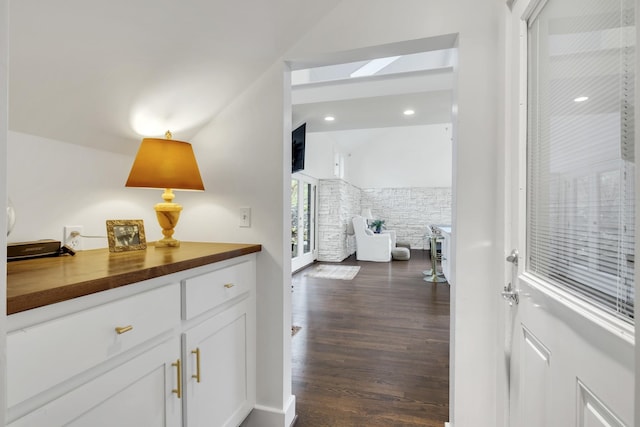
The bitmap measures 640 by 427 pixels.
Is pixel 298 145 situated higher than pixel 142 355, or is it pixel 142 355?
pixel 298 145


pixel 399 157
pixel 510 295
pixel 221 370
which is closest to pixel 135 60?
pixel 221 370

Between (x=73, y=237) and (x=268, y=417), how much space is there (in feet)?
4.17

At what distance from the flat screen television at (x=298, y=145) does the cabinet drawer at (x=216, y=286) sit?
2417 millimetres

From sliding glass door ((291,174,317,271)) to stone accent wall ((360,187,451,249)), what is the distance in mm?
3289

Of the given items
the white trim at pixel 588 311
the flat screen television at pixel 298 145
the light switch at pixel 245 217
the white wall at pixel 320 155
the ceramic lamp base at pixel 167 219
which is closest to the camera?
the white trim at pixel 588 311

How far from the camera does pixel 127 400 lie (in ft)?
2.98

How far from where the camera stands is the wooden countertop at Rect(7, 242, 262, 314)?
26.8 inches

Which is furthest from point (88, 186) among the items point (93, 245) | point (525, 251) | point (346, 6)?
point (525, 251)

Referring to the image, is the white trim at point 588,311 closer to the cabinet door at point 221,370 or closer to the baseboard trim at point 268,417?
the cabinet door at point 221,370

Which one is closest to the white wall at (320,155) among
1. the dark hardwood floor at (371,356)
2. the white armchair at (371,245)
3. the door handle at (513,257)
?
the white armchair at (371,245)

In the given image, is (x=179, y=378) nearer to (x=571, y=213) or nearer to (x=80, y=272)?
(x=80, y=272)

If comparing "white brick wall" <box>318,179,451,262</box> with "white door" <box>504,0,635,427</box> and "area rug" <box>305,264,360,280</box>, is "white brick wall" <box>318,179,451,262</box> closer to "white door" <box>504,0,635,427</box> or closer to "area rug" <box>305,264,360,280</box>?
"area rug" <box>305,264,360,280</box>

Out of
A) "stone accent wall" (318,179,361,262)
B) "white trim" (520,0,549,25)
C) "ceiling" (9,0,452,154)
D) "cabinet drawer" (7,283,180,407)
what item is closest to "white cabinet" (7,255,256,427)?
"cabinet drawer" (7,283,180,407)

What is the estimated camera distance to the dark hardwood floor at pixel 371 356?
70.8 inches
